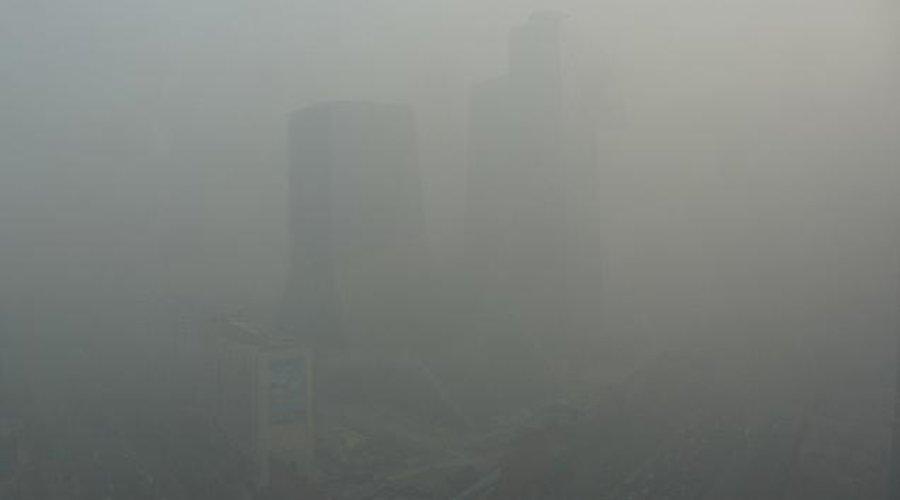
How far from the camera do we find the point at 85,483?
5.13 meters

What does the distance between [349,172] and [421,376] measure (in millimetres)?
2220

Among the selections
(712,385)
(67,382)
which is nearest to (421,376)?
(712,385)

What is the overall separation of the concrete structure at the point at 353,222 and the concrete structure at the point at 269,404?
266 centimetres

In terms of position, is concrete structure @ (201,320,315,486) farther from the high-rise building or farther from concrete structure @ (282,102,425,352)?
the high-rise building

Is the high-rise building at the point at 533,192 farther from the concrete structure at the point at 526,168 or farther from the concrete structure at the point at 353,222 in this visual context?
the concrete structure at the point at 353,222

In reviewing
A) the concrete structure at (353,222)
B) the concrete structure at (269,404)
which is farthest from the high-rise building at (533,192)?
the concrete structure at (269,404)

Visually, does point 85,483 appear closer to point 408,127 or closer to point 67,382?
point 67,382

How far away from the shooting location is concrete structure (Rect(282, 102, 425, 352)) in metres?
8.03

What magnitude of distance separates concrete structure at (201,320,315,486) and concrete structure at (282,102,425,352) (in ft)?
8.72

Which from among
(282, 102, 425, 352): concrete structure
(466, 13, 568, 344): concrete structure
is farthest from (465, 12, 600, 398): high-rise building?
(282, 102, 425, 352): concrete structure

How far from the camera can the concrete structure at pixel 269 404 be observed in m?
5.13

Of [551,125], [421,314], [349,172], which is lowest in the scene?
[421,314]

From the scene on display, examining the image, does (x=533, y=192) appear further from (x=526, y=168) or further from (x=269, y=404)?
(x=269, y=404)

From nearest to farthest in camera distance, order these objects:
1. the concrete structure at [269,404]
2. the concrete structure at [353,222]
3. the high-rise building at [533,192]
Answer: the concrete structure at [269,404]
the concrete structure at [353,222]
the high-rise building at [533,192]
